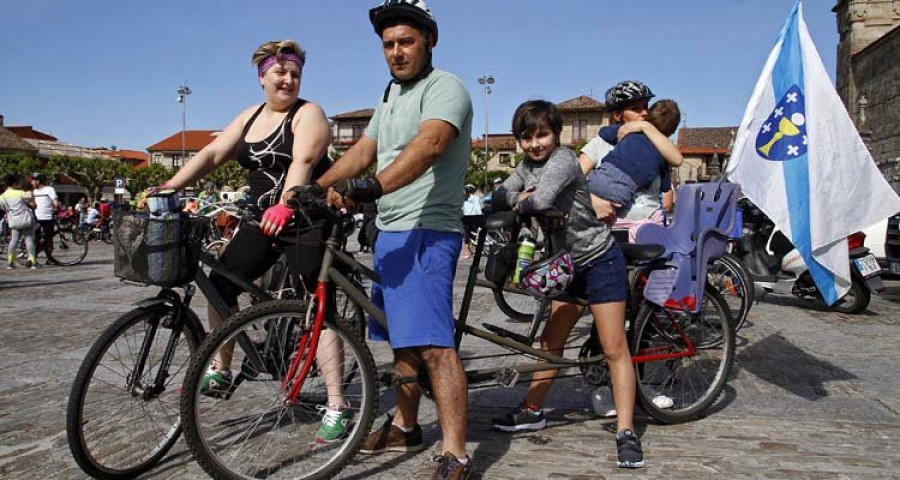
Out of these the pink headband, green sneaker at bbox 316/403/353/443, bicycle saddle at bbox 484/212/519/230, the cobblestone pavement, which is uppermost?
the pink headband

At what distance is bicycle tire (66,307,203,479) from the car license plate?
727cm

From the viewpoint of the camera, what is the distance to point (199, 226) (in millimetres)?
3061

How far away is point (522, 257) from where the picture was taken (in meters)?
3.41

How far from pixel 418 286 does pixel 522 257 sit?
2.11ft

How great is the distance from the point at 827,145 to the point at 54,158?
87.0 metres

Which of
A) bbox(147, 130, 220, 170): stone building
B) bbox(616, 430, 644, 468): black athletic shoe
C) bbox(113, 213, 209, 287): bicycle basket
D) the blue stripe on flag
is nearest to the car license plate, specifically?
the blue stripe on flag

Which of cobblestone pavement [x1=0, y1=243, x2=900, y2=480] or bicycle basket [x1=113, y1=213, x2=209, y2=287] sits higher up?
bicycle basket [x1=113, y1=213, x2=209, y2=287]

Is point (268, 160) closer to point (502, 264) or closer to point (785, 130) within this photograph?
point (502, 264)

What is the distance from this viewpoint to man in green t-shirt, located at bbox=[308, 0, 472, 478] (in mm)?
2902

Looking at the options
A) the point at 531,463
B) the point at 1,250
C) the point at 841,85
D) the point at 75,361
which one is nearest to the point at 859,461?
the point at 531,463

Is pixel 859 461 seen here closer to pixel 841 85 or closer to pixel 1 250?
pixel 1 250

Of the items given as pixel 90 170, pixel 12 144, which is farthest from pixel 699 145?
pixel 12 144

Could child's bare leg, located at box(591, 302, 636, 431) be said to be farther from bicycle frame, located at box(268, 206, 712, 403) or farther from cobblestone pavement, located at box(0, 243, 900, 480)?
cobblestone pavement, located at box(0, 243, 900, 480)

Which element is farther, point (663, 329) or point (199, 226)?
point (663, 329)
